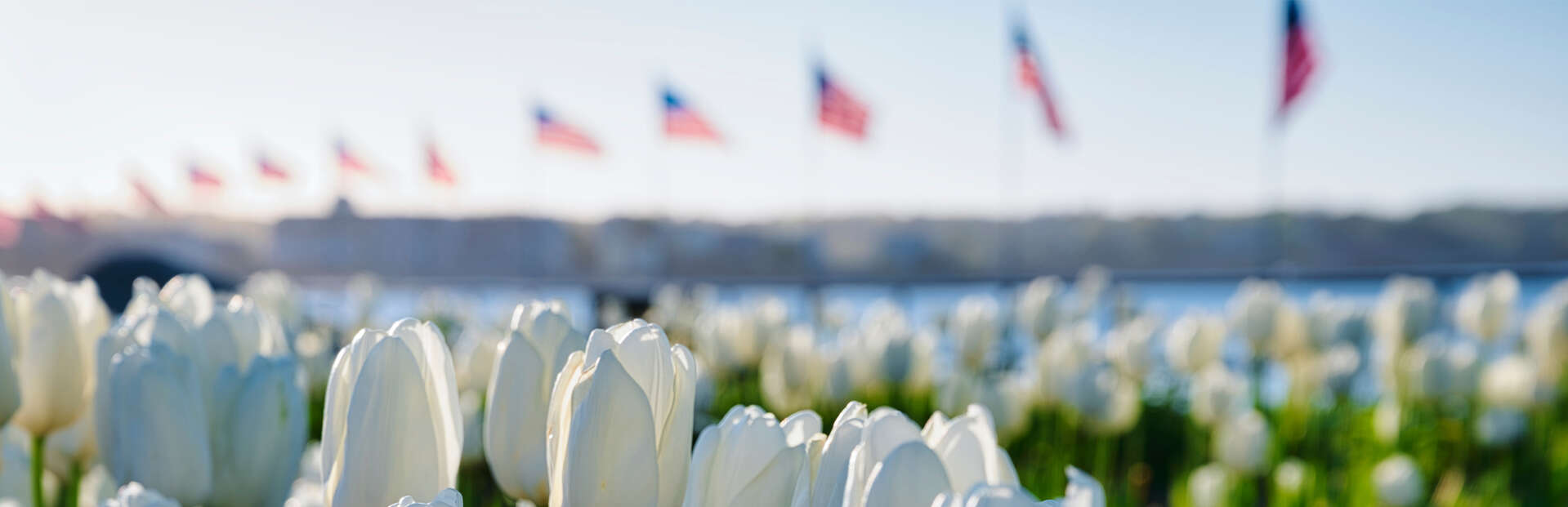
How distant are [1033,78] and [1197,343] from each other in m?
5.24

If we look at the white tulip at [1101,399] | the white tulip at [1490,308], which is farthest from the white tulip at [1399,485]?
the white tulip at [1490,308]

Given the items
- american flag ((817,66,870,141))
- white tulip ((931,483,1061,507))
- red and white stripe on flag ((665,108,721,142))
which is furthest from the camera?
red and white stripe on flag ((665,108,721,142))

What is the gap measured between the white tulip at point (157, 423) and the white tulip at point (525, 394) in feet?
0.69

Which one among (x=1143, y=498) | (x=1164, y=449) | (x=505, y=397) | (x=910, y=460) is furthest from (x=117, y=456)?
(x=1164, y=449)

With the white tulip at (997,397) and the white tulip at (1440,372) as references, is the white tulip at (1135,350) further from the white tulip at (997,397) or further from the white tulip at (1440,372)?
the white tulip at (1440,372)

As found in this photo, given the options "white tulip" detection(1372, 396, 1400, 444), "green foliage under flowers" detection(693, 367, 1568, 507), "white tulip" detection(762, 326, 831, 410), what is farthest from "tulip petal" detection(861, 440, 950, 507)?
"white tulip" detection(1372, 396, 1400, 444)

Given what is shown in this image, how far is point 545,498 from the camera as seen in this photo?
0.79 m

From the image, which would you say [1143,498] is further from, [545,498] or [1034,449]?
[545,498]

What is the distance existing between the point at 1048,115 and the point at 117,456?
8.19m

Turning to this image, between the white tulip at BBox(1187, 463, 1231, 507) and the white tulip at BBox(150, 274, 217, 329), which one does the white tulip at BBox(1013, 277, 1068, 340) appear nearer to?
the white tulip at BBox(1187, 463, 1231, 507)

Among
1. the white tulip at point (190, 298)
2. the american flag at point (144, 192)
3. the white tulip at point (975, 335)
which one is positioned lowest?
the white tulip at point (975, 335)

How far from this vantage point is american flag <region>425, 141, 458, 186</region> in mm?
14703

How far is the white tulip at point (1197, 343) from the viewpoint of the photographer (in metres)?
A: 3.50

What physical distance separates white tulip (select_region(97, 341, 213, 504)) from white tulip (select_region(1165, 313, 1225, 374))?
321 centimetres
